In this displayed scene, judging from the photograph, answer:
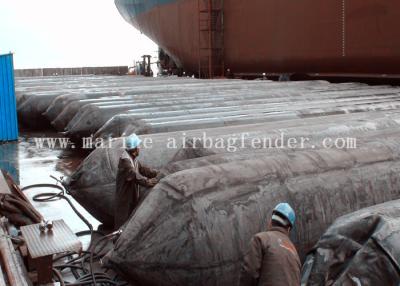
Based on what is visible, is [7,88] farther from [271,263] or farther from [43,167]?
[271,263]

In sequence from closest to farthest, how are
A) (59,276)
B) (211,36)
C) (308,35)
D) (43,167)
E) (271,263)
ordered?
1. (271,263)
2. (59,276)
3. (43,167)
4. (308,35)
5. (211,36)

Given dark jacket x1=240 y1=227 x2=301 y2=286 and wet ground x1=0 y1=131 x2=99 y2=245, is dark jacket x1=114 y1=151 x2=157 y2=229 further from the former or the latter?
dark jacket x1=240 y1=227 x2=301 y2=286

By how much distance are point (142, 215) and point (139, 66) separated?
26062 millimetres

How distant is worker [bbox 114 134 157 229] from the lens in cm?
490

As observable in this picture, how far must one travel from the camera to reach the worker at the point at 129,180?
16.1 feet

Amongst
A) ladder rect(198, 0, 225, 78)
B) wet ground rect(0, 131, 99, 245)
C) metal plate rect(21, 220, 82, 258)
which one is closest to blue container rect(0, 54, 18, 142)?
wet ground rect(0, 131, 99, 245)

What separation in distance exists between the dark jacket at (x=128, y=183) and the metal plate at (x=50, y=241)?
69 cm

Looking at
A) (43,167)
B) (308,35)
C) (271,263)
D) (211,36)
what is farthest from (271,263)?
(211,36)

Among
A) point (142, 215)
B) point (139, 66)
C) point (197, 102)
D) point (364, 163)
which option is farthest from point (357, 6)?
point (139, 66)

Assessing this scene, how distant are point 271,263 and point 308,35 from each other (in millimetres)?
10952

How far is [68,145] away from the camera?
10.7m

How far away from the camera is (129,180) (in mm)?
4918

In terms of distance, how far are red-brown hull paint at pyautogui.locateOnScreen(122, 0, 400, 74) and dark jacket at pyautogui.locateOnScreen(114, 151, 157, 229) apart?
771cm

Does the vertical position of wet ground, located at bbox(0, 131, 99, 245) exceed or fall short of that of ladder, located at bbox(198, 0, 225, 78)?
it falls short
